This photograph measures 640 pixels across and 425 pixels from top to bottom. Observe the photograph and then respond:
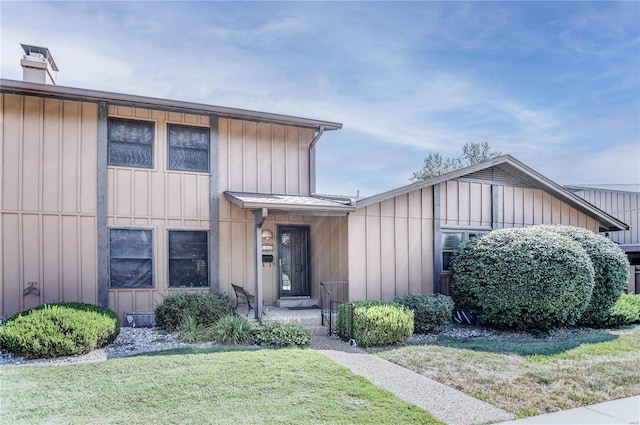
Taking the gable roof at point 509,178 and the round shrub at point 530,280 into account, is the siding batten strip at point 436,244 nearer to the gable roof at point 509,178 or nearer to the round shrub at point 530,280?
the gable roof at point 509,178

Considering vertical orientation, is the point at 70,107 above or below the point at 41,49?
below

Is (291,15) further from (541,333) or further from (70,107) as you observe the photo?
(541,333)

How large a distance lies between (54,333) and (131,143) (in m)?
4.80

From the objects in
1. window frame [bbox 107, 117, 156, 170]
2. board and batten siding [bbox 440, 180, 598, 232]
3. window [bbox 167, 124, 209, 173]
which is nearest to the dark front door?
window [bbox 167, 124, 209, 173]

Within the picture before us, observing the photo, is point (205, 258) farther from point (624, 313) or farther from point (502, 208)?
point (624, 313)

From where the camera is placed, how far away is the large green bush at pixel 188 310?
8859 millimetres

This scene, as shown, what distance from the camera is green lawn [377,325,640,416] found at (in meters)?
5.34

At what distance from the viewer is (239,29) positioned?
1022 cm

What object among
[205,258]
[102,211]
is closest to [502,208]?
[205,258]

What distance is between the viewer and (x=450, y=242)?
11.4 metres

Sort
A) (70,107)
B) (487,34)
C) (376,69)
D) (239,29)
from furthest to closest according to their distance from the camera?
(376,69) < (487,34) < (239,29) < (70,107)

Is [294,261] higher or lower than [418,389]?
higher

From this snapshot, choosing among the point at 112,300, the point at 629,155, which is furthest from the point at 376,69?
the point at 629,155

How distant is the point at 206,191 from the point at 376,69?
6.25 m
